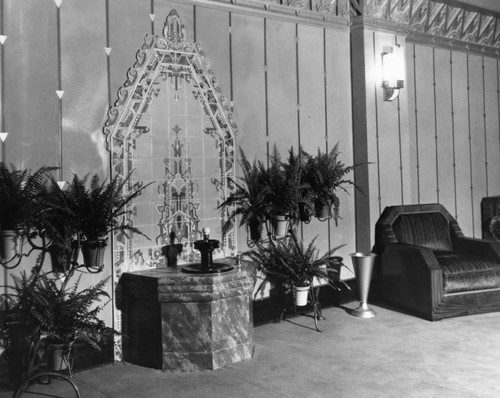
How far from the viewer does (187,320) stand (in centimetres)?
442

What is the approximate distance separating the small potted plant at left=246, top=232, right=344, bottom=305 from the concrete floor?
0.41 meters

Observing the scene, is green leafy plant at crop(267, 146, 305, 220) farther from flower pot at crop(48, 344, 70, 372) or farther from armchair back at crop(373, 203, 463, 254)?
flower pot at crop(48, 344, 70, 372)

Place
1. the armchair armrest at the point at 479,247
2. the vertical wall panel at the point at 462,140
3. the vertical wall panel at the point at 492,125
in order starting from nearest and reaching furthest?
the armchair armrest at the point at 479,247 → the vertical wall panel at the point at 462,140 → the vertical wall panel at the point at 492,125

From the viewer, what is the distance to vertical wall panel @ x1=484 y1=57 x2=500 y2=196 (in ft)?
26.7

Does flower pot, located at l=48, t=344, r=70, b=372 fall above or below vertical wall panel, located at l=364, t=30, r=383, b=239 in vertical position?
below

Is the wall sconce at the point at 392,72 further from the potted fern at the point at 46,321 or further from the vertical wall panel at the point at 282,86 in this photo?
the potted fern at the point at 46,321

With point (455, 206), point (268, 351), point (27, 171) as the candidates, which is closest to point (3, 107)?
point (27, 171)

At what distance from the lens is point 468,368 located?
4.35 metres

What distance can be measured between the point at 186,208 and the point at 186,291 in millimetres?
988

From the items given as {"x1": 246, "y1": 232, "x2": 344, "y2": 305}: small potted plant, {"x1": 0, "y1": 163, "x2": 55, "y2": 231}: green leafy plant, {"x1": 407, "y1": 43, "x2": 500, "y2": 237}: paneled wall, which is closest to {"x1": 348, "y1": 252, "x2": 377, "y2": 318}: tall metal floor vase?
{"x1": 246, "y1": 232, "x2": 344, "y2": 305}: small potted plant

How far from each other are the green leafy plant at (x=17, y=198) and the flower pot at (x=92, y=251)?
0.40m

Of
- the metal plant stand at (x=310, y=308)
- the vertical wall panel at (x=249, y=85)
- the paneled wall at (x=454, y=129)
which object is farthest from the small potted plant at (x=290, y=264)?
the paneled wall at (x=454, y=129)

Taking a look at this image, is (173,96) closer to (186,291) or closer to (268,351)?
(186,291)

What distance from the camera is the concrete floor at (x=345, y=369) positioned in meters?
3.99
